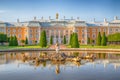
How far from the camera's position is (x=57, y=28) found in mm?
65750

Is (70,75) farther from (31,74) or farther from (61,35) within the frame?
(61,35)

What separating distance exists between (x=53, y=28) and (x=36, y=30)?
422cm

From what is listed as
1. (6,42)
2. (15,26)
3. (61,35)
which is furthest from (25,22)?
(6,42)

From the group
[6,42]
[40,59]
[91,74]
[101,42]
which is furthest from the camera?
[6,42]

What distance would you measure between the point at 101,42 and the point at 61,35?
70.1 ft

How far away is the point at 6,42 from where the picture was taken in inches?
2089

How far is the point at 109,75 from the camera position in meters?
15.7

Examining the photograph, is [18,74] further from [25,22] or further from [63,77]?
[25,22]

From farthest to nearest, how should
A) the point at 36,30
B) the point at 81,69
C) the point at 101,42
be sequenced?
the point at 36,30, the point at 101,42, the point at 81,69

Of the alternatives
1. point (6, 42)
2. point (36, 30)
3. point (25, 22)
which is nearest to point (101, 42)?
point (6, 42)

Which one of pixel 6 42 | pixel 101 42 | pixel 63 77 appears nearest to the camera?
pixel 63 77

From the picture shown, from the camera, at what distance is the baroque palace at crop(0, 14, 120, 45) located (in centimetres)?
6412

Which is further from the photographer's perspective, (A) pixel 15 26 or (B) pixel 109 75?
(A) pixel 15 26

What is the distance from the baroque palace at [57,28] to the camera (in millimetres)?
64125
